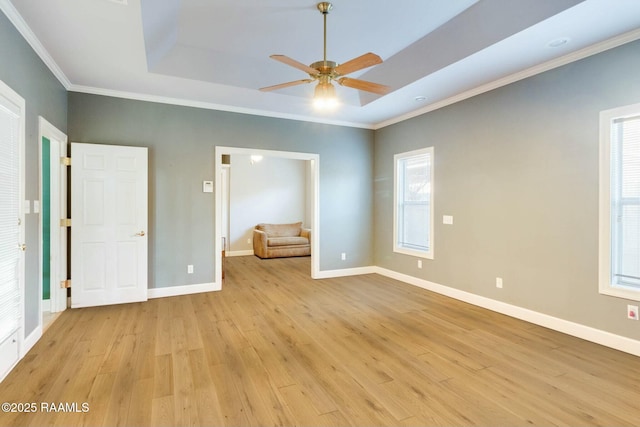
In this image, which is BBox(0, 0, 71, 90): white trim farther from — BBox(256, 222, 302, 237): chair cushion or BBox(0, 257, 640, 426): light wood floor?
BBox(256, 222, 302, 237): chair cushion

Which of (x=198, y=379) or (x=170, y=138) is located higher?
(x=170, y=138)

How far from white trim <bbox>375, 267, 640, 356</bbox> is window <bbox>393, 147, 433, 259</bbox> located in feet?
1.75

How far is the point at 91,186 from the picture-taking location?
394 centimetres

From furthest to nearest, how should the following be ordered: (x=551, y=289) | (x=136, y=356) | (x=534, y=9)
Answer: (x=551, y=289) → (x=136, y=356) → (x=534, y=9)

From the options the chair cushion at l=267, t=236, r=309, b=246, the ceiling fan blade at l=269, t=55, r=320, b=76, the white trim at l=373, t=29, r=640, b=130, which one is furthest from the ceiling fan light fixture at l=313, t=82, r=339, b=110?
the chair cushion at l=267, t=236, r=309, b=246

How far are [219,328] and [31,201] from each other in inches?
82.4

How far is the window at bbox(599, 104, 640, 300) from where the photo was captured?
2.76 metres

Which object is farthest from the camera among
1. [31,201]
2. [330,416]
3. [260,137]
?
[260,137]

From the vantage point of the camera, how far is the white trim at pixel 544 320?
110 inches

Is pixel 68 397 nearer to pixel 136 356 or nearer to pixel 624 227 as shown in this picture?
pixel 136 356

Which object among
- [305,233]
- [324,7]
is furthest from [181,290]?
[305,233]

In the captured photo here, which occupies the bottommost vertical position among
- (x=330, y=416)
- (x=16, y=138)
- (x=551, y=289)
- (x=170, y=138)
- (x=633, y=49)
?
(x=330, y=416)

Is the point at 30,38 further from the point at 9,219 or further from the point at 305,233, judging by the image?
the point at 305,233

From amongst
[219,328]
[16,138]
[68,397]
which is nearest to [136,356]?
[68,397]
